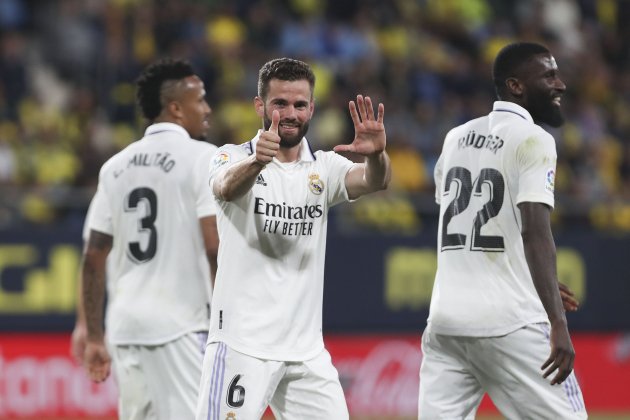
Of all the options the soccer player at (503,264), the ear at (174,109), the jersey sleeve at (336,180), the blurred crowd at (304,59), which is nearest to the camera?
the soccer player at (503,264)

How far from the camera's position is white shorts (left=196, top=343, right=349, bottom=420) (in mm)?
5586

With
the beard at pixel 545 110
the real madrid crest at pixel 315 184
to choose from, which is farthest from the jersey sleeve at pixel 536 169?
the real madrid crest at pixel 315 184

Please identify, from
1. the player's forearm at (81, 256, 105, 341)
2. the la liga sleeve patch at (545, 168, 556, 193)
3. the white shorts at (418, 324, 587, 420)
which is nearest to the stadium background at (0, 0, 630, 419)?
the player's forearm at (81, 256, 105, 341)

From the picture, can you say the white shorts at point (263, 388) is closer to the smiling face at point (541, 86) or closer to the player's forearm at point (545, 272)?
the player's forearm at point (545, 272)

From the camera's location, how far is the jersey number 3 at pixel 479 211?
5.95 m

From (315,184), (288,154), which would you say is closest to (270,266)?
(315,184)

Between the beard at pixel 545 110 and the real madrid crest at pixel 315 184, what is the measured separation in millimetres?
1165

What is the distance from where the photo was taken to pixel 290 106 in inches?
222

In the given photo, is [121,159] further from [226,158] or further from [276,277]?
[276,277]

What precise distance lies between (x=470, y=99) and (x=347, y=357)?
4960 millimetres

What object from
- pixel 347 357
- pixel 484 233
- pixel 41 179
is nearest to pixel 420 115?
pixel 347 357

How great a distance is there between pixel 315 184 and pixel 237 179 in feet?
1.60

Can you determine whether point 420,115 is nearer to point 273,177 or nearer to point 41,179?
point 41,179

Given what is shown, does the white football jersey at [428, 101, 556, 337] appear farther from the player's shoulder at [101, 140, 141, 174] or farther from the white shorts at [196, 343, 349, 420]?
the player's shoulder at [101, 140, 141, 174]
